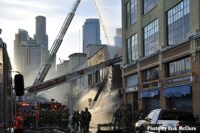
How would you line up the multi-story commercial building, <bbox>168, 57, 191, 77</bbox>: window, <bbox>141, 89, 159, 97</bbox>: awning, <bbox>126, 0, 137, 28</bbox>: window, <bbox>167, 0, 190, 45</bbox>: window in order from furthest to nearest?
1. <bbox>126, 0, 137, 28</bbox>: window
2. <bbox>141, 89, 159, 97</bbox>: awning
3. <bbox>167, 0, 190, 45</bbox>: window
4. <bbox>168, 57, 191, 77</bbox>: window
5. the multi-story commercial building

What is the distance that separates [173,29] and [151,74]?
7.20 m

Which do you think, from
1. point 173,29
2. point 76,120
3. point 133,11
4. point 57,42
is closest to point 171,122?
point 173,29

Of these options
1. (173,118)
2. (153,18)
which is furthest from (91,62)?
(173,118)

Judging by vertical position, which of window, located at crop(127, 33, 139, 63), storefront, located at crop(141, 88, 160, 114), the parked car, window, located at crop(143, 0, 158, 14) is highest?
window, located at crop(143, 0, 158, 14)

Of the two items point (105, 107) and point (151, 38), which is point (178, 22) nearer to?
point (151, 38)

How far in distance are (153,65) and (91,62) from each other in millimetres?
47565

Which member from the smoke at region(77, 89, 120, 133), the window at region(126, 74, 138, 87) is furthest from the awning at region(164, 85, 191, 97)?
the smoke at region(77, 89, 120, 133)

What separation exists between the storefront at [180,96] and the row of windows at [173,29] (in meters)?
3.62

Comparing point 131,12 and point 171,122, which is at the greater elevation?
point 131,12

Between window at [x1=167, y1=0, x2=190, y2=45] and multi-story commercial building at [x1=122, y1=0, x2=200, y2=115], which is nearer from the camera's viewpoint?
multi-story commercial building at [x1=122, y1=0, x2=200, y2=115]

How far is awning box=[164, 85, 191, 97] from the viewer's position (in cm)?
3503

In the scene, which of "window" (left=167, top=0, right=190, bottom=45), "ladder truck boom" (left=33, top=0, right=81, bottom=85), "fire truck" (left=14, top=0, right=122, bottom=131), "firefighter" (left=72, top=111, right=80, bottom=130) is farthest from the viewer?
"ladder truck boom" (left=33, top=0, right=81, bottom=85)

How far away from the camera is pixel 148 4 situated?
1850 inches

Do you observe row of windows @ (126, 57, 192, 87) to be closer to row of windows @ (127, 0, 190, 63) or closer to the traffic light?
row of windows @ (127, 0, 190, 63)
